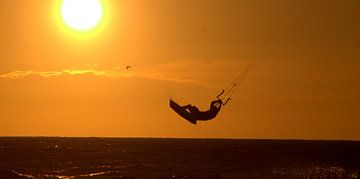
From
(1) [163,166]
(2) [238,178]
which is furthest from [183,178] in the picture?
(1) [163,166]

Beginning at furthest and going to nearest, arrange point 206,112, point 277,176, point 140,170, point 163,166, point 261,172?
point 163,166, point 140,170, point 261,172, point 277,176, point 206,112

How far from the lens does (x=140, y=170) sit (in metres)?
55.8

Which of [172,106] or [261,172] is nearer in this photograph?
[172,106]

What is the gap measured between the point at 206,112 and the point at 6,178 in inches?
552

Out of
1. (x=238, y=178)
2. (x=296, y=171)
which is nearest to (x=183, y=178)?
(x=238, y=178)

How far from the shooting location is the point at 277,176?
46.4 metres

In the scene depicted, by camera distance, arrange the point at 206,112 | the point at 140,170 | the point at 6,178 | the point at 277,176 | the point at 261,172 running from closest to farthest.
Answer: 1. the point at 206,112
2. the point at 6,178
3. the point at 277,176
4. the point at 261,172
5. the point at 140,170

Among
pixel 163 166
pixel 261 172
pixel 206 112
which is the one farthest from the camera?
pixel 163 166

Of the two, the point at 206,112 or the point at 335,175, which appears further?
the point at 335,175

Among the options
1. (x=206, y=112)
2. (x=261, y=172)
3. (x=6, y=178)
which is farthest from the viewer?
(x=261, y=172)

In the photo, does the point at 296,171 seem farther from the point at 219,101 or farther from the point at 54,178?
the point at 54,178

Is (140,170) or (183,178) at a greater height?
(140,170)

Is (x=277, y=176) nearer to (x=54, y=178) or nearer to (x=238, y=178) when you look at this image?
(x=238, y=178)

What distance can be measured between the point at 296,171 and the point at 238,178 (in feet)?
21.0
